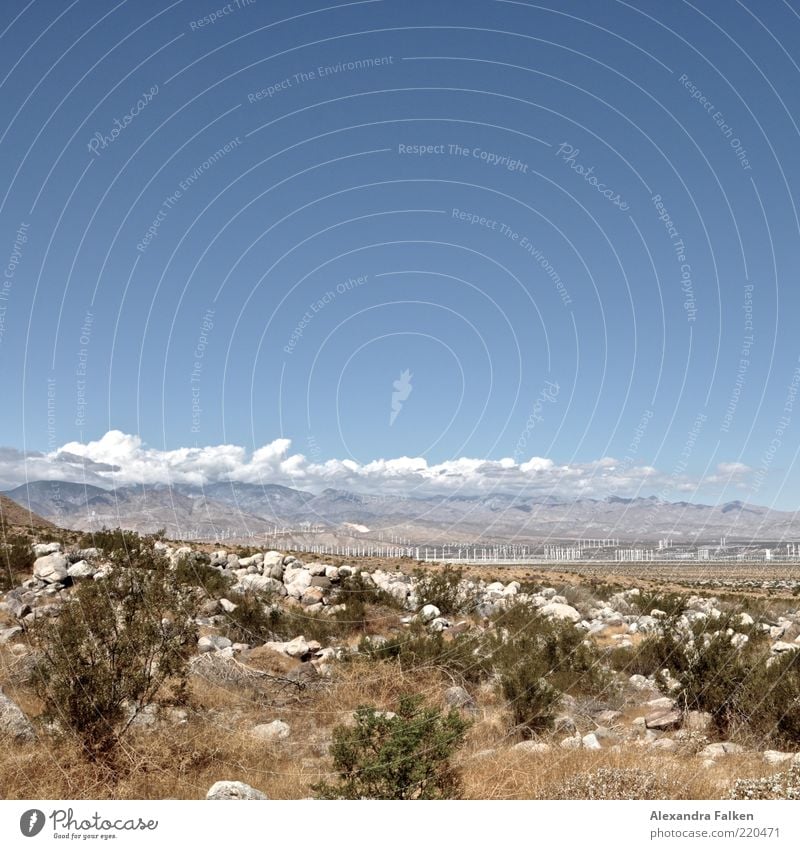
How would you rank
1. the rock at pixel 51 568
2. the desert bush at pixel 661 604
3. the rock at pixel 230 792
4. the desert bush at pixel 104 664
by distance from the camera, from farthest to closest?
the desert bush at pixel 661 604 → the rock at pixel 51 568 → the desert bush at pixel 104 664 → the rock at pixel 230 792

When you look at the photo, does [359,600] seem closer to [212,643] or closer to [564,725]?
[212,643]

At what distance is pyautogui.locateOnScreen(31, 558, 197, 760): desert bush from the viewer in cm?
732

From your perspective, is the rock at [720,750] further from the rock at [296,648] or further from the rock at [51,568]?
the rock at [51,568]

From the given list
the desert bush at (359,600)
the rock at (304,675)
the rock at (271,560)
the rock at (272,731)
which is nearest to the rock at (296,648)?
the rock at (304,675)

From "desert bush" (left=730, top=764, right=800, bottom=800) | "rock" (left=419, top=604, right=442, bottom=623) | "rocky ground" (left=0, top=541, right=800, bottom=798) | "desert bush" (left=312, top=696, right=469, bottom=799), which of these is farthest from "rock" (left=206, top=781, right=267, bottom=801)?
"rock" (left=419, top=604, right=442, bottom=623)

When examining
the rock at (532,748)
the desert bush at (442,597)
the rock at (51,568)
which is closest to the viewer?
the rock at (532,748)

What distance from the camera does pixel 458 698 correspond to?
10.7 m

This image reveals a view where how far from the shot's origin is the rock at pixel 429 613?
63.3 feet

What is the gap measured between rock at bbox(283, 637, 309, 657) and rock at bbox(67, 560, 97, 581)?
817 centimetres

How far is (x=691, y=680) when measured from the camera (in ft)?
38.0

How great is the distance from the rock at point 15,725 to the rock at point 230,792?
9.73ft

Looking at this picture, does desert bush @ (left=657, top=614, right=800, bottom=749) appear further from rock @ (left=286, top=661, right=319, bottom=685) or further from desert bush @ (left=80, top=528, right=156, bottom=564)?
desert bush @ (left=80, top=528, right=156, bottom=564)

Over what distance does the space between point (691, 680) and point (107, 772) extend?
9.81 m
